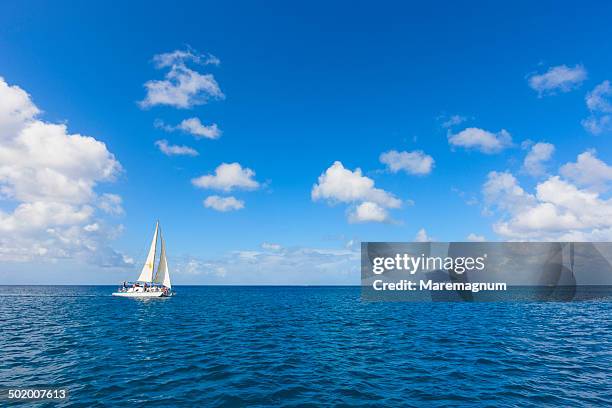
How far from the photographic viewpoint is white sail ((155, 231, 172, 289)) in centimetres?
9962

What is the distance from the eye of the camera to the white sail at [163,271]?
3922 inches

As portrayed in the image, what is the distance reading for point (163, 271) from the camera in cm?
10069

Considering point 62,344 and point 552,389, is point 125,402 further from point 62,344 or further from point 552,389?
point 552,389

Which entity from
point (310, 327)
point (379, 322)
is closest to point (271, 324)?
point (310, 327)

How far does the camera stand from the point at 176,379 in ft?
68.6

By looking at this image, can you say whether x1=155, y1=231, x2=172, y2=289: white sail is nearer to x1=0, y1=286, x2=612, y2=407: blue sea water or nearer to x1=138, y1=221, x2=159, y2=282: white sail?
x1=138, y1=221, x2=159, y2=282: white sail

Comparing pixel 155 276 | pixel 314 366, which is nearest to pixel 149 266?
pixel 155 276

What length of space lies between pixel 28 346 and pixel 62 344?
260cm

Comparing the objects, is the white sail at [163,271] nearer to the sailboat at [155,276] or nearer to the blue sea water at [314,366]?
the sailboat at [155,276]

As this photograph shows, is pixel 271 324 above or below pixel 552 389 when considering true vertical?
below

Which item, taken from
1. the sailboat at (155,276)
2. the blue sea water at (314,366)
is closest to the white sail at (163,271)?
the sailboat at (155,276)

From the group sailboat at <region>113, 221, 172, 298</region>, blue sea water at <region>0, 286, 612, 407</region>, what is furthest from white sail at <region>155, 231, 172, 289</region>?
blue sea water at <region>0, 286, 612, 407</region>

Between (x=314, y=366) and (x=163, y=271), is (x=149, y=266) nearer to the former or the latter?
(x=163, y=271)

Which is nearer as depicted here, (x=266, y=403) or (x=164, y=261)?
(x=266, y=403)
